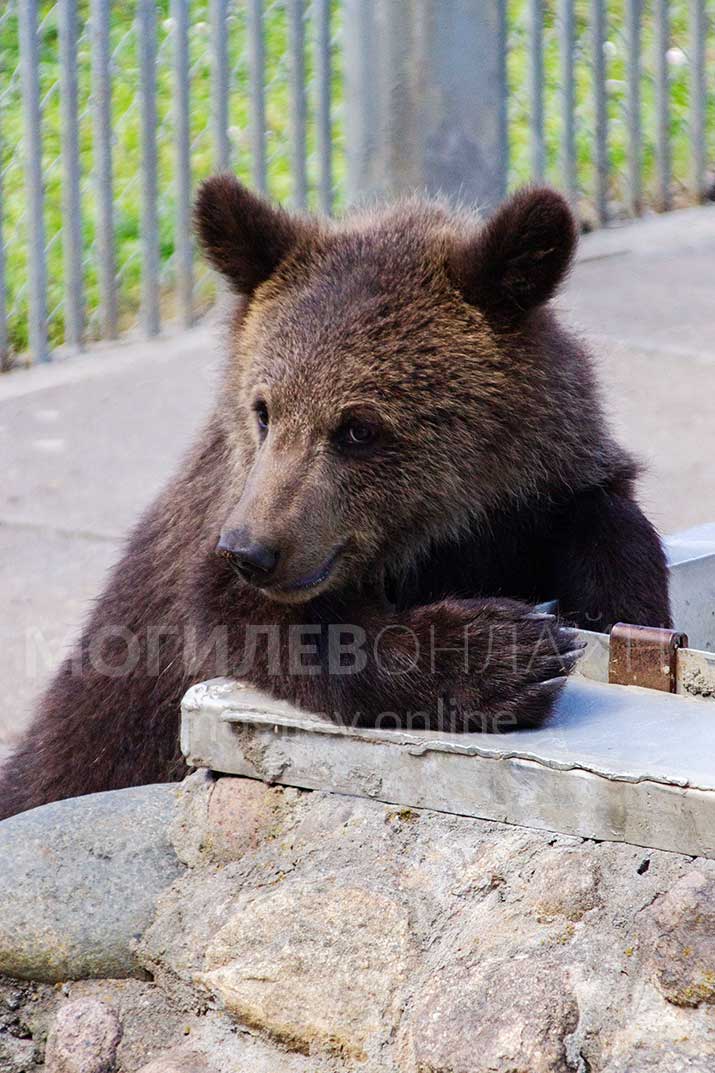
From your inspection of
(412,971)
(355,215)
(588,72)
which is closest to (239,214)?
(355,215)

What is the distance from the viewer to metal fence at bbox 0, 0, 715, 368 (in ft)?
25.4

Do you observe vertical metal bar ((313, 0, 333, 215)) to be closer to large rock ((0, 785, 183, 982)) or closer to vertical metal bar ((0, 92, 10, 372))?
vertical metal bar ((0, 92, 10, 372))

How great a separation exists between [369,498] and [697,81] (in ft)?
22.1

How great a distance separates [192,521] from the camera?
368 cm

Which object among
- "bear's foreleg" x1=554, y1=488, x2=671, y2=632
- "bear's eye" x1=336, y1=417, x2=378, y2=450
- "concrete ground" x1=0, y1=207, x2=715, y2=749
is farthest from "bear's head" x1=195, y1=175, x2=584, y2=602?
"concrete ground" x1=0, y1=207, x2=715, y2=749

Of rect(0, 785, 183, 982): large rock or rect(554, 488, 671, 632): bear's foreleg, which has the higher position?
rect(554, 488, 671, 632): bear's foreleg

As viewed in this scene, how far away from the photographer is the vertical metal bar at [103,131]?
25.0ft

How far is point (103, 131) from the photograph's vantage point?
7.64 meters

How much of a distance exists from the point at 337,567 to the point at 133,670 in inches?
28.4

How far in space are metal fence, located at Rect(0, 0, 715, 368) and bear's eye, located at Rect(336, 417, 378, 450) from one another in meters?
3.99

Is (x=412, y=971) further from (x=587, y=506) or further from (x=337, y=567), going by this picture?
(x=587, y=506)

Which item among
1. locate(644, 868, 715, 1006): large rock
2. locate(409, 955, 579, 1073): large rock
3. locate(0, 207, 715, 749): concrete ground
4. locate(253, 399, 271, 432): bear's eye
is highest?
locate(253, 399, 271, 432): bear's eye

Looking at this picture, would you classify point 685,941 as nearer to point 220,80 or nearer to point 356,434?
point 356,434

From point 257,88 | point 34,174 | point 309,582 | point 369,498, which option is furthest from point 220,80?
point 309,582
